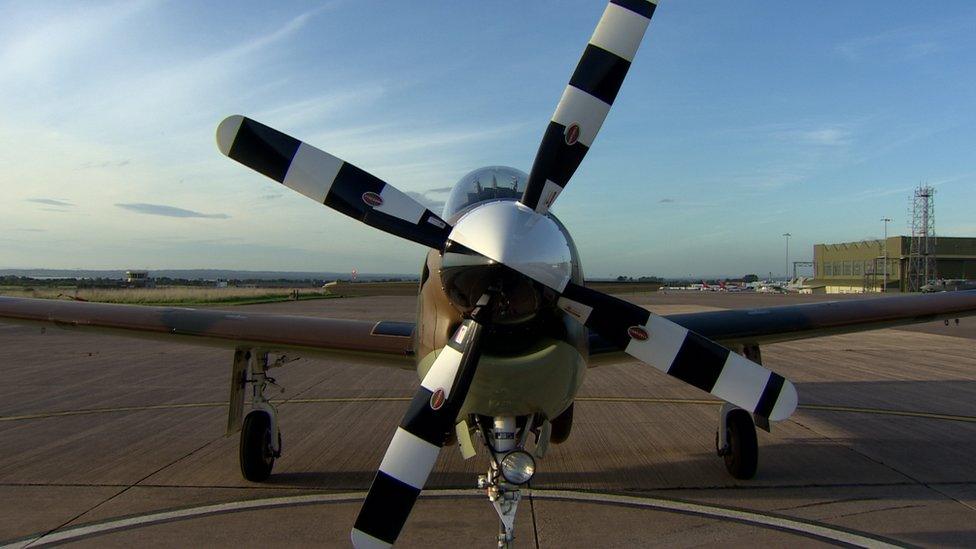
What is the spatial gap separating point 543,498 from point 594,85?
12.5 feet

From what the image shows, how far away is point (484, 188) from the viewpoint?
17.3ft

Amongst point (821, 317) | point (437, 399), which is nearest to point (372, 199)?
point (437, 399)

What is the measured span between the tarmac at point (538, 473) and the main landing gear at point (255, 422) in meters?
0.18

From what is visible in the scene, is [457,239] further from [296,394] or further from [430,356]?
[296,394]

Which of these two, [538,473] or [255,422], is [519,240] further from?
[255,422]

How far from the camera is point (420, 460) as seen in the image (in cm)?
386

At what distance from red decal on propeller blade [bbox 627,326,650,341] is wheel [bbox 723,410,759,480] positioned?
3283 mm

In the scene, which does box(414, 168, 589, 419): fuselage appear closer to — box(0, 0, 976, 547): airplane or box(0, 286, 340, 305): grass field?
box(0, 0, 976, 547): airplane

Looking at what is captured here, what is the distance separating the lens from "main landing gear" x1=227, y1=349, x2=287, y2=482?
6578 millimetres

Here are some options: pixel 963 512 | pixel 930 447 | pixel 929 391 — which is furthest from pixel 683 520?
pixel 929 391

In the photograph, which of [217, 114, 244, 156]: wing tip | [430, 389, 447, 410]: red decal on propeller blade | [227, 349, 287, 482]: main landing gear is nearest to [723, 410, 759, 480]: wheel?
[430, 389, 447, 410]: red decal on propeller blade

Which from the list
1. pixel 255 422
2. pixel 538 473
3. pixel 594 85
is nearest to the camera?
pixel 594 85

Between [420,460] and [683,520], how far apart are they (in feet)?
8.86

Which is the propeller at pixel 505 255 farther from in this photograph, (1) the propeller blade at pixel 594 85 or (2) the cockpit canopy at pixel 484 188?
(2) the cockpit canopy at pixel 484 188
